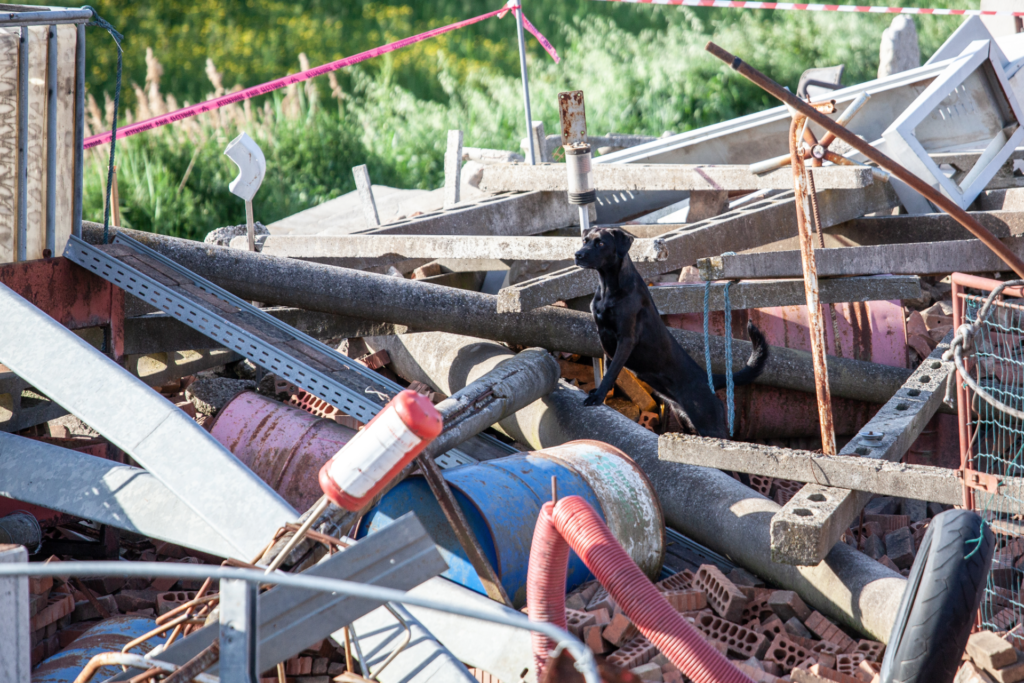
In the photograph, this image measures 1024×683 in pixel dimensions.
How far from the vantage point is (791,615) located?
366 centimetres

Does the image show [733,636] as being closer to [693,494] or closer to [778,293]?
[693,494]

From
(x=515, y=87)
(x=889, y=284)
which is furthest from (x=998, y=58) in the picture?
(x=515, y=87)

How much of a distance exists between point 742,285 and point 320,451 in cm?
237

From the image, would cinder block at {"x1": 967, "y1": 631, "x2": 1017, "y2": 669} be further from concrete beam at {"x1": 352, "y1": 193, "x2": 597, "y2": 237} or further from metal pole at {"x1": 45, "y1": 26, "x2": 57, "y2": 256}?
metal pole at {"x1": 45, "y1": 26, "x2": 57, "y2": 256}

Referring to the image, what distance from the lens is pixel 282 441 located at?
13.7 feet

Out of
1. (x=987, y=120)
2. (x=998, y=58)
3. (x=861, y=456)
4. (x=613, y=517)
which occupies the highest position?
(x=998, y=58)

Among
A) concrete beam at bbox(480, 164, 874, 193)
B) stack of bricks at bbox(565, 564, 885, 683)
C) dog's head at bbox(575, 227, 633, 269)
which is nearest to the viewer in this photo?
stack of bricks at bbox(565, 564, 885, 683)

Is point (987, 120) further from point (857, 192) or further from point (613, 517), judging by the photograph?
point (613, 517)

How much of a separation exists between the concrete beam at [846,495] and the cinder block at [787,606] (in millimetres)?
409

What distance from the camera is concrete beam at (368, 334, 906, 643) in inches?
138

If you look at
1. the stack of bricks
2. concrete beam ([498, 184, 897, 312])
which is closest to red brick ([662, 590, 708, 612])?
the stack of bricks

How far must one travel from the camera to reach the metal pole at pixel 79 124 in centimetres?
430

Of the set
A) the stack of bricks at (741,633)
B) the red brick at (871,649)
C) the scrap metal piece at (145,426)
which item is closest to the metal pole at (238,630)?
the scrap metal piece at (145,426)

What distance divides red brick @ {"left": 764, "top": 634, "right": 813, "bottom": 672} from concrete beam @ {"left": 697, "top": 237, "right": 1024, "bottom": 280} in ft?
6.08
